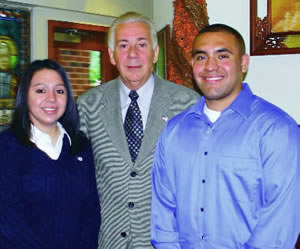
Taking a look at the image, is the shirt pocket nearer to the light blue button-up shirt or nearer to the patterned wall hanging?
the light blue button-up shirt

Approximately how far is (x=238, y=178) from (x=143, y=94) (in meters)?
0.81

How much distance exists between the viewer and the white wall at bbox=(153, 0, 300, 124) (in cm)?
194

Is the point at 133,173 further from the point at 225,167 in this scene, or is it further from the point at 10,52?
the point at 10,52

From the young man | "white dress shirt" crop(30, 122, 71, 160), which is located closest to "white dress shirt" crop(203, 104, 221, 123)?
the young man

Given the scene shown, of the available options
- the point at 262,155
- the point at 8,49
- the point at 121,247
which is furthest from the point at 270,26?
the point at 8,49

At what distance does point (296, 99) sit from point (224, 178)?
0.69m

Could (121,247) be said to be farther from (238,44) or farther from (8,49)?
(8,49)

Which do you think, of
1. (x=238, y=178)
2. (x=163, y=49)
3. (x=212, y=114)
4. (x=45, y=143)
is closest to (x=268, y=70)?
(x=212, y=114)

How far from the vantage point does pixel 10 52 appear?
4.29 metres

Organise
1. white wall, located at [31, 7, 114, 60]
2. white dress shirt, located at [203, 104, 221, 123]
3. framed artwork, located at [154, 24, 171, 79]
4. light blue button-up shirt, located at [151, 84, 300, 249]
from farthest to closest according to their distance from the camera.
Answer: white wall, located at [31, 7, 114, 60] < framed artwork, located at [154, 24, 171, 79] < white dress shirt, located at [203, 104, 221, 123] < light blue button-up shirt, located at [151, 84, 300, 249]

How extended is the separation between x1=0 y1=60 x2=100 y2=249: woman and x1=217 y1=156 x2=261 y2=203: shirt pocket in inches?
27.3

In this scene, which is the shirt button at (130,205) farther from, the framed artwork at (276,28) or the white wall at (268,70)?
the framed artwork at (276,28)

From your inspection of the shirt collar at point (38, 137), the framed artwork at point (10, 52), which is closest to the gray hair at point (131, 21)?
the shirt collar at point (38, 137)

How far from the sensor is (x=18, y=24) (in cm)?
438
